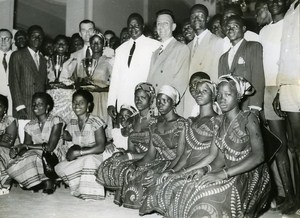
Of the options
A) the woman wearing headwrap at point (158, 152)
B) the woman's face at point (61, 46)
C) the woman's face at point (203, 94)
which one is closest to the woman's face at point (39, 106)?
the woman's face at point (61, 46)

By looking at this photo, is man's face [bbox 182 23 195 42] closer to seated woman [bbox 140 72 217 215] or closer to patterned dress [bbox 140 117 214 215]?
seated woman [bbox 140 72 217 215]

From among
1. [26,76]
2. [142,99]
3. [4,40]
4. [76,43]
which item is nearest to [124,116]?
[142,99]

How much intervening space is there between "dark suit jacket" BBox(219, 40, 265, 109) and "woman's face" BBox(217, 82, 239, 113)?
0.98 m

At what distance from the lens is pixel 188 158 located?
3895mm

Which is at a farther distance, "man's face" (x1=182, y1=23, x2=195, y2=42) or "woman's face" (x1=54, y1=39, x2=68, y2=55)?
"woman's face" (x1=54, y1=39, x2=68, y2=55)

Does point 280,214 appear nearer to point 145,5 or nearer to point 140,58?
point 140,58

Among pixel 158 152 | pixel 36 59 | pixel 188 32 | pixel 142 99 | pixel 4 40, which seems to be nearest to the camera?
pixel 158 152

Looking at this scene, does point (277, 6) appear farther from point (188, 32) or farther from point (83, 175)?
point (83, 175)

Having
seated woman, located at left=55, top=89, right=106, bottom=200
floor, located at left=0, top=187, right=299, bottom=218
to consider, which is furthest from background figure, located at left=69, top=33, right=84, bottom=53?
floor, located at left=0, top=187, right=299, bottom=218

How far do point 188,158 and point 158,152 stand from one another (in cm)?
62

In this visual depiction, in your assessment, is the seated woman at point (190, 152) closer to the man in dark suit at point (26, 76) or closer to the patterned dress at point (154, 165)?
the patterned dress at point (154, 165)

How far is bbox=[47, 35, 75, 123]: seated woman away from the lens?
6.10 m

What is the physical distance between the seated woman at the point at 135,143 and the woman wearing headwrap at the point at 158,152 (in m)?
0.17

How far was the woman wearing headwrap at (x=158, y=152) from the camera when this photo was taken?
4.25m
